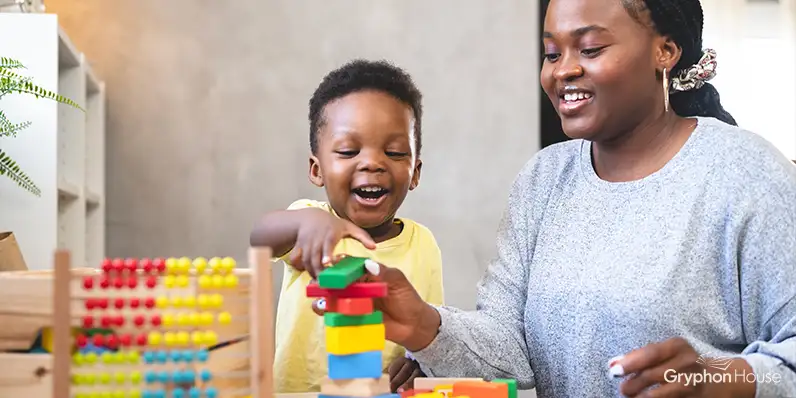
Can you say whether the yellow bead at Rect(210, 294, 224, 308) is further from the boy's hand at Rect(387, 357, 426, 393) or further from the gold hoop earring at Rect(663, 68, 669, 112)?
the gold hoop earring at Rect(663, 68, 669, 112)

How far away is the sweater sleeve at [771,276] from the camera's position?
48.8 inches

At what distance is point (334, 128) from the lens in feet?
5.67

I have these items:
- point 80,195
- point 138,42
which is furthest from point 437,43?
point 80,195

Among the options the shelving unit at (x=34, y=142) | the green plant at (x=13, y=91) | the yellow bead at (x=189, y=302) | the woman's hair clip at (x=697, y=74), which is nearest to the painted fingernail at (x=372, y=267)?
the yellow bead at (x=189, y=302)

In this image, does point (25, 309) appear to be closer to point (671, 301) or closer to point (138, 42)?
point (671, 301)

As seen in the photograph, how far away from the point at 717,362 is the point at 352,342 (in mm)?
574

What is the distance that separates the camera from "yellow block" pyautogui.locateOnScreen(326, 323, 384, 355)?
3.34 feet

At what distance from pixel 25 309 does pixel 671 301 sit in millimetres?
981

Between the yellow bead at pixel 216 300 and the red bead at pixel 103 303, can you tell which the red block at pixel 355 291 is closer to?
the yellow bead at pixel 216 300

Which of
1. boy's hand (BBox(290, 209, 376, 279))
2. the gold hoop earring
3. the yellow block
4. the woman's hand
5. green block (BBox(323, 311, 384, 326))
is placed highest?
the gold hoop earring

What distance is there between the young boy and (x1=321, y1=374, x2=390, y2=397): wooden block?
1.44 ft

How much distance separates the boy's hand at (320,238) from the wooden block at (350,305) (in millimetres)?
69

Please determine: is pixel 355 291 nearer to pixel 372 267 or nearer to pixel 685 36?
pixel 372 267

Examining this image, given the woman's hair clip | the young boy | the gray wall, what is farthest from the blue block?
the gray wall
